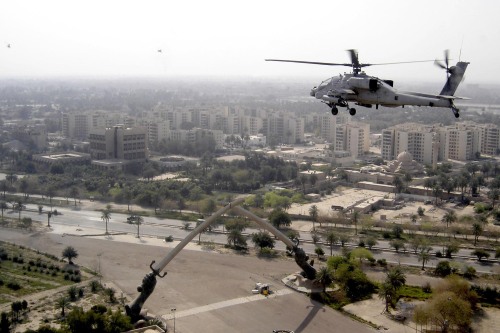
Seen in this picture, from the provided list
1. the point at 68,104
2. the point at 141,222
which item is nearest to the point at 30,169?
the point at 141,222

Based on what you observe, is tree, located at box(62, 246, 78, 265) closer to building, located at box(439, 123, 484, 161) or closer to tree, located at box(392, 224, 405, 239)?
tree, located at box(392, 224, 405, 239)

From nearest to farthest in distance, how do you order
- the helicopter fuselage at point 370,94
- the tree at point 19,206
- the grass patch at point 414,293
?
the helicopter fuselage at point 370,94 → the grass patch at point 414,293 → the tree at point 19,206

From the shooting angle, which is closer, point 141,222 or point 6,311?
point 6,311

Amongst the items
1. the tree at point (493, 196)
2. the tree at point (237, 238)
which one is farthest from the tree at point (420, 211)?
the tree at point (237, 238)

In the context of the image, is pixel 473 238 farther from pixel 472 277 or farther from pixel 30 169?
pixel 30 169

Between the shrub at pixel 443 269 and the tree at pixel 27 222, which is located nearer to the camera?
the shrub at pixel 443 269

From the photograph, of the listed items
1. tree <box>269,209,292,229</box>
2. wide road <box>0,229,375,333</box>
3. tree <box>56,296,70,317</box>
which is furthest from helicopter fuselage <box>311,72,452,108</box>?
tree <box>269,209,292,229</box>

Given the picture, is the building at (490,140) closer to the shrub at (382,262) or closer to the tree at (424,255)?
the tree at (424,255)
